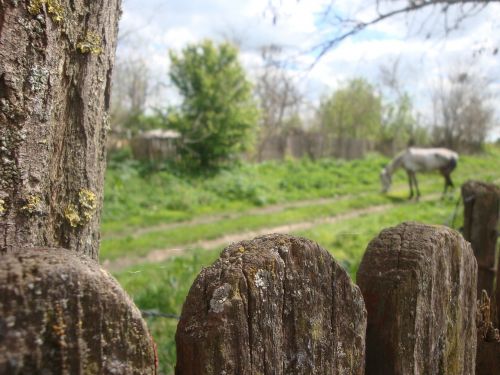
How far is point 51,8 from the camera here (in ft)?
3.89

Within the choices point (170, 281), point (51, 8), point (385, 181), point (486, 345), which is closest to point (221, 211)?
point (385, 181)

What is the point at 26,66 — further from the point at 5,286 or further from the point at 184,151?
the point at 184,151

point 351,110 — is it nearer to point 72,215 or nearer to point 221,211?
point 221,211

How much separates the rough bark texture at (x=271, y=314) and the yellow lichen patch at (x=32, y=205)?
0.54 metres

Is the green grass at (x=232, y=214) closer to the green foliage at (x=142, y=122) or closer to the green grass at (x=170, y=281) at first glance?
the green grass at (x=170, y=281)

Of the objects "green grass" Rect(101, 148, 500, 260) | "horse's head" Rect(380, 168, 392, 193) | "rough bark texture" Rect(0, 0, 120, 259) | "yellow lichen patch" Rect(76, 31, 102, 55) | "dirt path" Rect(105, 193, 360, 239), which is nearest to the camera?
"rough bark texture" Rect(0, 0, 120, 259)

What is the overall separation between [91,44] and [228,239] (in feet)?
27.7

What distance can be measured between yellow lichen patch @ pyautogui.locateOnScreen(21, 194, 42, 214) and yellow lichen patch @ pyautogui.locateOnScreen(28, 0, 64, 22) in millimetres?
450

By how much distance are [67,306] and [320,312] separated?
1.73 feet

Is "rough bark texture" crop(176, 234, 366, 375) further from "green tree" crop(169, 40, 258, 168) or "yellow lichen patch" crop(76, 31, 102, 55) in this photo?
"green tree" crop(169, 40, 258, 168)

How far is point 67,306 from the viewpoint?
68 cm

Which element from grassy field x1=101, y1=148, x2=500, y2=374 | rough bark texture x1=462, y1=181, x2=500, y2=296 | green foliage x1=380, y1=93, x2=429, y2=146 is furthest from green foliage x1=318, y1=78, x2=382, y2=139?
rough bark texture x1=462, y1=181, x2=500, y2=296

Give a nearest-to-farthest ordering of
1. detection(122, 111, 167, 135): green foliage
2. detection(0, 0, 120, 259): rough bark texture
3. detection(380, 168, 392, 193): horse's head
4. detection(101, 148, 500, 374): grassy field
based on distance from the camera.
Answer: detection(0, 0, 120, 259): rough bark texture, detection(101, 148, 500, 374): grassy field, detection(380, 168, 392, 193): horse's head, detection(122, 111, 167, 135): green foliage

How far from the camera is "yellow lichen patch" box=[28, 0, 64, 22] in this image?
115 cm
